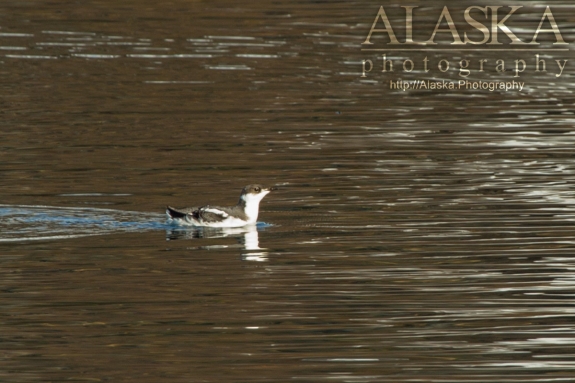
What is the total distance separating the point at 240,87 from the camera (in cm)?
3011

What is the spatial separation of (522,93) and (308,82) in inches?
195

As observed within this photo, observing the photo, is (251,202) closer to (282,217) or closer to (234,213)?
(234,213)

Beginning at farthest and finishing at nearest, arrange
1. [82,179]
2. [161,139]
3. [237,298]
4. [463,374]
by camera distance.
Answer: [161,139] → [82,179] → [237,298] → [463,374]

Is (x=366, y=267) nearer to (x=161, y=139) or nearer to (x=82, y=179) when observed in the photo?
(x=82, y=179)

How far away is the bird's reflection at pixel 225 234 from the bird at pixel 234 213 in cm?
9

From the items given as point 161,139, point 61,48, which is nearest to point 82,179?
point 161,139

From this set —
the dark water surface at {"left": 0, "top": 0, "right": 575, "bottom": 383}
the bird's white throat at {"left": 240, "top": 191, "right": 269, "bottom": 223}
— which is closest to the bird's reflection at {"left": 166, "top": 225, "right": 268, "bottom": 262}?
the dark water surface at {"left": 0, "top": 0, "right": 575, "bottom": 383}

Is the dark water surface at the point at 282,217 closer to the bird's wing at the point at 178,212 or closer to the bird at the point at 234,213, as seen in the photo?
the bird at the point at 234,213

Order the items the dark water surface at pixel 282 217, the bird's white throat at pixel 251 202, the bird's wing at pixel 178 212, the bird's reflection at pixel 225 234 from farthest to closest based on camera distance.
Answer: the bird's white throat at pixel 251 202 → the bird's wing at pixel 178 212 → the bird's reflection at pixel 225 234 → the dark water surface at pixel 282 217

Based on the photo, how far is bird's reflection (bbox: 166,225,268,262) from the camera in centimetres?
1658

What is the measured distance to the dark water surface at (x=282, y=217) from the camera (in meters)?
11.7

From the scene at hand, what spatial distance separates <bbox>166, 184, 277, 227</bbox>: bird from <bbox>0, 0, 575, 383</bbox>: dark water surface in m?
0.18

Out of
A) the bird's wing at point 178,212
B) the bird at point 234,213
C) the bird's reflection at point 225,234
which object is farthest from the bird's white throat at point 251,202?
the bird's wing at point 178,212

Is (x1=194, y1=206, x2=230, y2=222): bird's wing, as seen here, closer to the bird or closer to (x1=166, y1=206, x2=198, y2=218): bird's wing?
the bird
